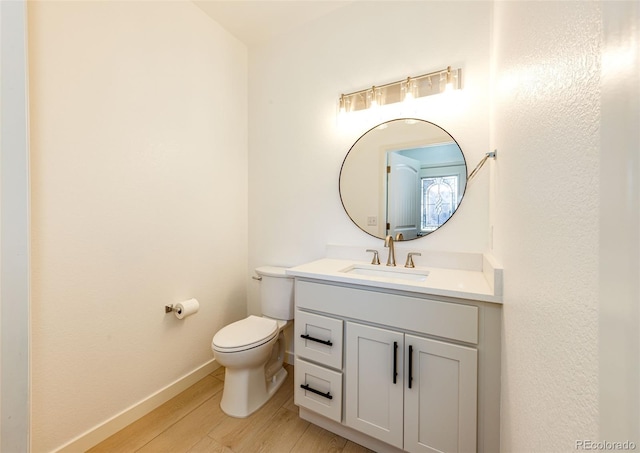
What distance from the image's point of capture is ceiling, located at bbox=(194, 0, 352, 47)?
1.81 m

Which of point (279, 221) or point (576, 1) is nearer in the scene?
point (576, 1)

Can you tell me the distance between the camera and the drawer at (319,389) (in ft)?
4.39

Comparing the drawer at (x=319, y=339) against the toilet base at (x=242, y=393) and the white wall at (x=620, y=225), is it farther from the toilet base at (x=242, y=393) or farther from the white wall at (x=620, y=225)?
the white wall at (x=620, y=225)

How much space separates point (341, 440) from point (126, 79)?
238 cm

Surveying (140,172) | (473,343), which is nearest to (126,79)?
(140,172)

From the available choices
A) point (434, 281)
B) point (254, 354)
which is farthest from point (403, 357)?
point (254, 354)

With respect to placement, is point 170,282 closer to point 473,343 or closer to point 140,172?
point 140,172

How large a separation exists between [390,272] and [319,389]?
2.56 feet

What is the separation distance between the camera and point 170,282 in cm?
171

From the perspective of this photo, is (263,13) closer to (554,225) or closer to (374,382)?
(554,225)

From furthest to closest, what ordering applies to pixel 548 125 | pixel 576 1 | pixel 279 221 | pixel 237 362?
1. pixel 279 221
2. pixel 237 362
3. pixel 548 125
4. pixel 576 1

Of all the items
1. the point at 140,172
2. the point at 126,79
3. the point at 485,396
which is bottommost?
the point at 485,396

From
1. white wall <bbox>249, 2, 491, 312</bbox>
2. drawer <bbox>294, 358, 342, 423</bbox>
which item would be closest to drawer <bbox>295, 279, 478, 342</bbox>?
drawer <bbox>294, 358, 342, 423</bbox>

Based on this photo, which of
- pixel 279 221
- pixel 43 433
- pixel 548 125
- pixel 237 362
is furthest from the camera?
pixel 279 221
